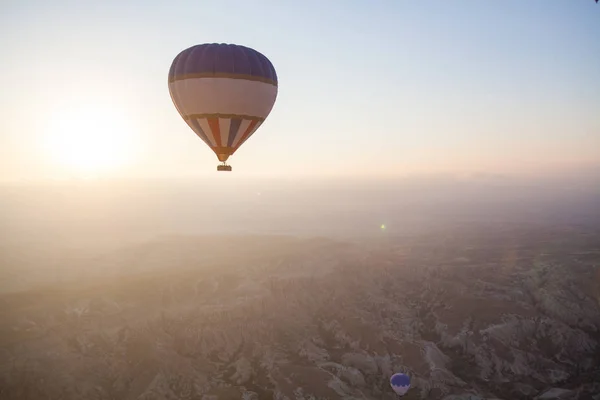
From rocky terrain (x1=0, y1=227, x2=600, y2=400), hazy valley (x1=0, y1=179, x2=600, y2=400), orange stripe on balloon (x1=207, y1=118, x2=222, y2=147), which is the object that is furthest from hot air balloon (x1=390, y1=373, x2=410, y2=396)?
orange stripe on balloon (x1=207, y1=118, x2=222, y2=147)

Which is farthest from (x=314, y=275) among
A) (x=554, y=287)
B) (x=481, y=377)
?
(x=554, y=287)

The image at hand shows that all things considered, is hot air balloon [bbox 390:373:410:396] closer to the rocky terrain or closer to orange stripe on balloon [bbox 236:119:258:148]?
the rocky terrain

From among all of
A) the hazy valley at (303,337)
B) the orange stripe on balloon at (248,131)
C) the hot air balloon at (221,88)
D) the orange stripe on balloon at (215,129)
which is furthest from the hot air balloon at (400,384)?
the orange stripe on balloon at (215,129)

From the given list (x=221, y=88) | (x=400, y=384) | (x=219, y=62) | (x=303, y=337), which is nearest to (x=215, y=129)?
(x=221, y=88)

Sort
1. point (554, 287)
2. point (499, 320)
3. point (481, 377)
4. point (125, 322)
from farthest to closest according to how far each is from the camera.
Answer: point (554, 287) < point (499, 320) < point (125, 322) < point (481, 377)

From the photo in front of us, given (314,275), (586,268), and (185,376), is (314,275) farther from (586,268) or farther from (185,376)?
(586,268)
